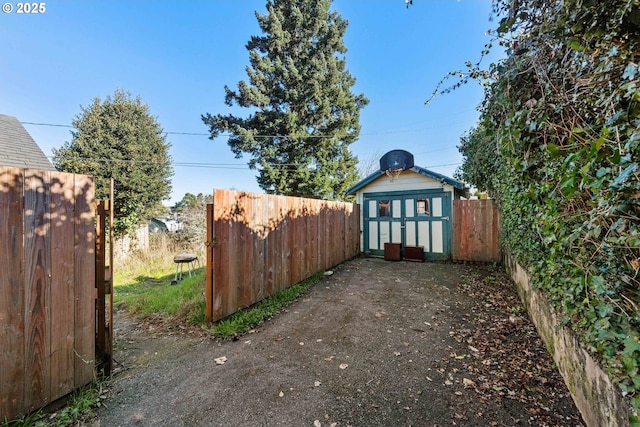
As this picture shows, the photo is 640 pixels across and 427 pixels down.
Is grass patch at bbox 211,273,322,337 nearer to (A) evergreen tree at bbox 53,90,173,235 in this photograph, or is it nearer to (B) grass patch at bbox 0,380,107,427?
(B) grass patch at bbox 0,380,107,427

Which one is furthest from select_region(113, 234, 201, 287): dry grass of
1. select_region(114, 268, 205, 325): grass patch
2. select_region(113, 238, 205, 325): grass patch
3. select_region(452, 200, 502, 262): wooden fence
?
select_region(452, 200, 502, 262): wooden fence

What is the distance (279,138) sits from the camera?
502 inches

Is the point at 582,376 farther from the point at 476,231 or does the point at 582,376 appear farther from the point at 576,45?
the point at 476,231

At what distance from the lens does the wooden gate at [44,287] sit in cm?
178

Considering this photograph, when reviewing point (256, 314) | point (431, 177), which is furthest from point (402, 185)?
point (256, 314)

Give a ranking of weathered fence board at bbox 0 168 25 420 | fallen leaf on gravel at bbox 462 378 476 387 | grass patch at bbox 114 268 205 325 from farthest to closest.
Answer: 1. grass patch at bbox 114 268 205 325
2. fallen leaf on gravel at bbox 462 378 476 387
3. weathered fence board at bbox 0 168 25 420

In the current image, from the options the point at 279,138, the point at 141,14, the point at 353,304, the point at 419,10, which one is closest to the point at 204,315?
the point at 353,304

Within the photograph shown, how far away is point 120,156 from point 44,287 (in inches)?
483

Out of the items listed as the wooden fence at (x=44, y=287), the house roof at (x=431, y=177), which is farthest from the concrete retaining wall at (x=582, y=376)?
the house roof at (x=431, y=177)

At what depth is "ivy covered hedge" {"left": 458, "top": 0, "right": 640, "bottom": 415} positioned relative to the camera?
118 cm

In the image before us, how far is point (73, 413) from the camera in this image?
1.95 metres

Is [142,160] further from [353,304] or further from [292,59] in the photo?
[353,304]

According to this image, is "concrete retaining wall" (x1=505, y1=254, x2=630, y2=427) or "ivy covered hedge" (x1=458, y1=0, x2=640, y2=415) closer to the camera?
"ivy covered hedge" (x1=458, y1=0, x2=640, y2=415)

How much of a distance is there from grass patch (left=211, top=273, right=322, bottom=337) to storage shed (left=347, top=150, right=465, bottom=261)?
13.8ft
